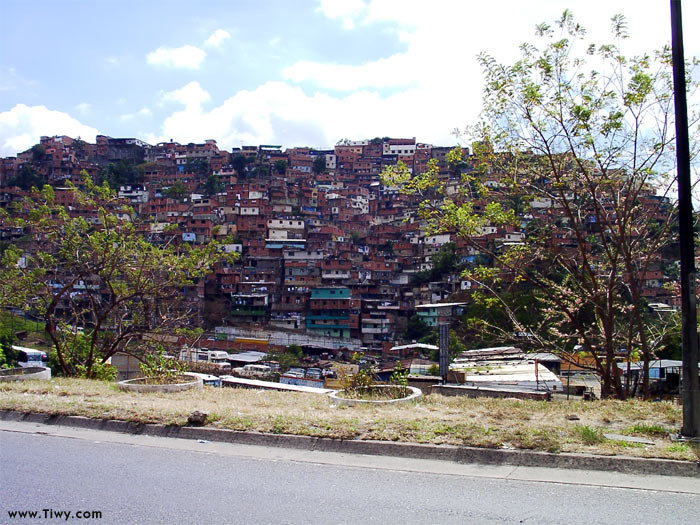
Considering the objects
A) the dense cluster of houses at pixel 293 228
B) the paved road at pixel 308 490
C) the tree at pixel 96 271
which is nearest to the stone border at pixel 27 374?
the tree at pixel 96 271

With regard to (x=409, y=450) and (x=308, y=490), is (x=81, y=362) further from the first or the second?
(x=308, y=490)

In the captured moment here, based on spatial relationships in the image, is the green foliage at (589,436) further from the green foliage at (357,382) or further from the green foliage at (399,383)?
the green foliage at (357,382)

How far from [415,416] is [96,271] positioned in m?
9.52

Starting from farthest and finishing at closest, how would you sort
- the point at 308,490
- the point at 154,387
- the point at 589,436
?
the point at 154,387 < the point at 589,436 < the point at 308,490

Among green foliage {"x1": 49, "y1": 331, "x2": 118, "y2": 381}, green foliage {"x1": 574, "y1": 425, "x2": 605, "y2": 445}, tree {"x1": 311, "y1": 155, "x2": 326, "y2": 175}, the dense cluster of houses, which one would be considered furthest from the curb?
tree {"x1": 311, "y1": 155, "x2": 326, "y2": 175}

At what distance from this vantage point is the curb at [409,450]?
17.7 feet

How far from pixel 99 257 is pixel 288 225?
3096 inches

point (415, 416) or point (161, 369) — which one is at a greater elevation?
point (161, 369)

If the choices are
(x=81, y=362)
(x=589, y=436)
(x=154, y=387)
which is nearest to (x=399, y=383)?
(x=589, y=436)

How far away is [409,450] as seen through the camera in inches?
242

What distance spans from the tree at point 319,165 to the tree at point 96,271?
114 metres

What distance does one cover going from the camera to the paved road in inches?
175

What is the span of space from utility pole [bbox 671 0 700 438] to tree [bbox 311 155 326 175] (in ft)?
402

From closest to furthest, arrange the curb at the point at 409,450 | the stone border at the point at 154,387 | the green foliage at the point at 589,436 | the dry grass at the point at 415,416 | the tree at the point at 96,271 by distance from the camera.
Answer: the curb at the point at 409,450 → the green foliage at the point at 589,436 → the dry grass at the point at 415,416 → the stone border at the point at 154,387 → the tree at the point at 96,271
